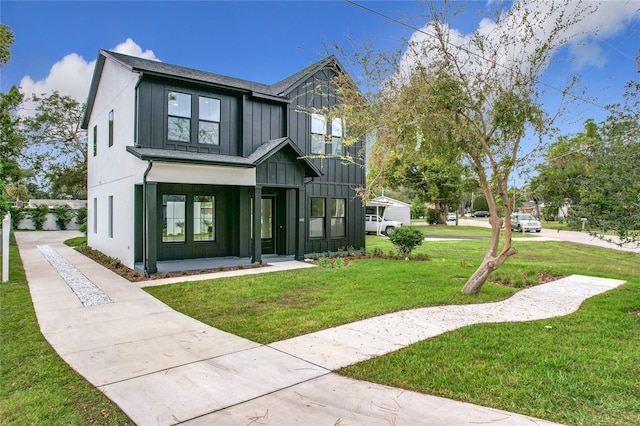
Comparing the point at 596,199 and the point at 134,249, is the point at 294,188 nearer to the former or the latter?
the point at 134,249

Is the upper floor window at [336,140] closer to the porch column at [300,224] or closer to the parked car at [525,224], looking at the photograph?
the porch column at [300,224]

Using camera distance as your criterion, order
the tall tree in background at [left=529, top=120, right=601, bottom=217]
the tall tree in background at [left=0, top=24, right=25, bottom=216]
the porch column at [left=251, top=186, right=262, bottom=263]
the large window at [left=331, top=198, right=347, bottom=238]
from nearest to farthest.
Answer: the tall tree in background at [left=529, top=120, right=601, bottom=217]
the tall tree in background at [left=0, top=24, right=25, bottom=216]
the porch column at [left=251, top=186, right=262, bottom=263]
the large window at [left=331, top=198, right=347, bottom=238]

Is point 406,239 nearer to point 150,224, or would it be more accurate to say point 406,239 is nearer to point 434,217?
point 150,224

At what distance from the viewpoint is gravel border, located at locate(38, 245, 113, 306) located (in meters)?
7.11

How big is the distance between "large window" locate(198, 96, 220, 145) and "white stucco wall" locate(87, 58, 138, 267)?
5.76 ft

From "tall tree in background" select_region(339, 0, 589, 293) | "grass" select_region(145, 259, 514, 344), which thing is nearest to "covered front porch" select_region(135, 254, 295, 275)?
"grass" select_region(145, 259, 514, 344)

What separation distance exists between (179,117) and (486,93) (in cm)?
783

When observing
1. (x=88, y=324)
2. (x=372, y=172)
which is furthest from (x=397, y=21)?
(x=88, y=324)

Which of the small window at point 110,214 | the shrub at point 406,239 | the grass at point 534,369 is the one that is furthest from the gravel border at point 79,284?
the shrub at point 406,239

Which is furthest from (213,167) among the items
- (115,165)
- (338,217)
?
(338,217)

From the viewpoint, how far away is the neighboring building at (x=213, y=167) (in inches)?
394

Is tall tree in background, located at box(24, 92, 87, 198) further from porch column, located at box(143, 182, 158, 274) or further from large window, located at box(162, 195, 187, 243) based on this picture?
porch column, located at box(143, 182, 158, 274)

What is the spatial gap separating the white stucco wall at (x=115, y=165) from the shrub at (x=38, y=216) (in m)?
17.0

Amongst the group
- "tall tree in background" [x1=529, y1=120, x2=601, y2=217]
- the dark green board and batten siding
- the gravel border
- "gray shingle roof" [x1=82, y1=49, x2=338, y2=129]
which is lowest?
the gravel border
